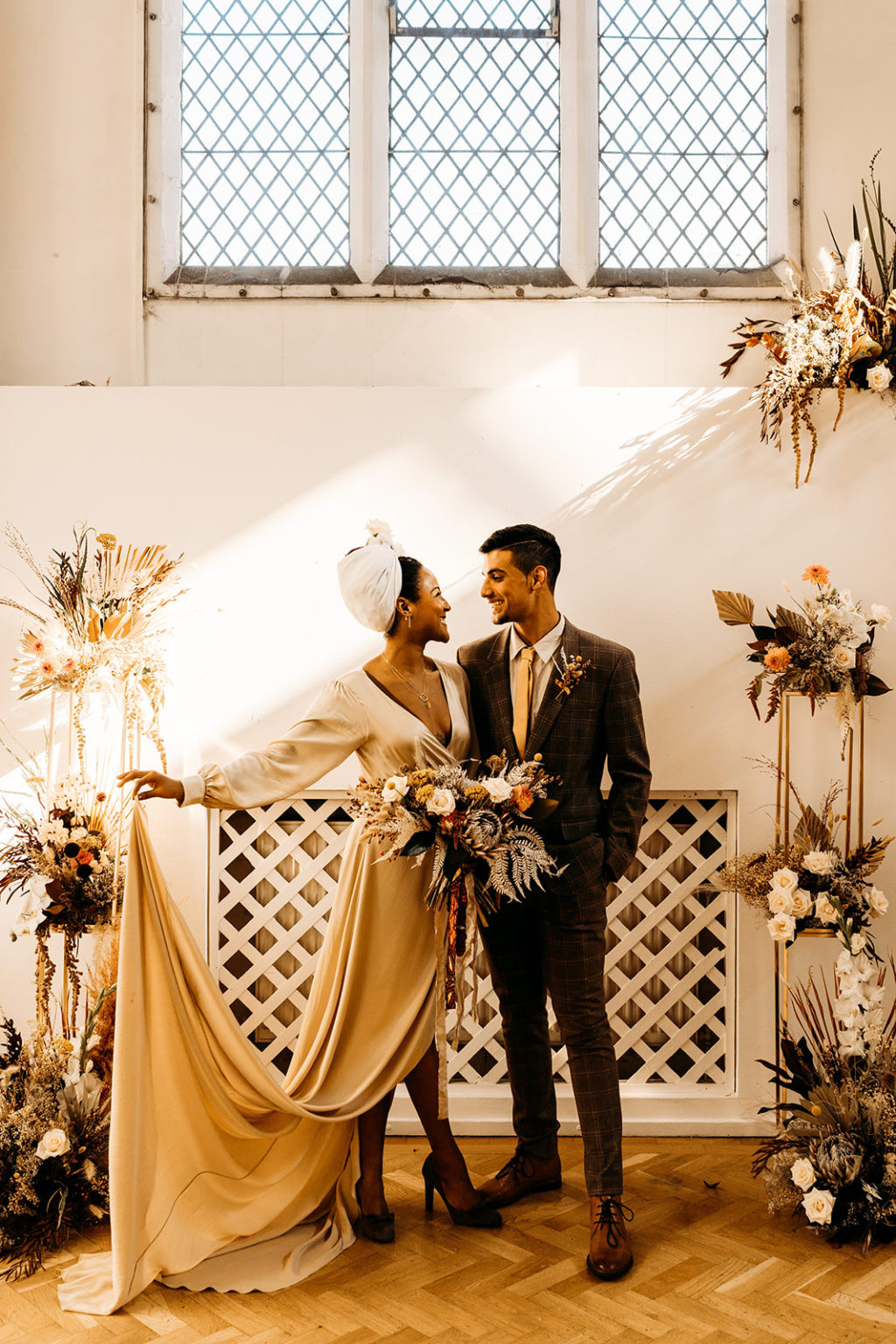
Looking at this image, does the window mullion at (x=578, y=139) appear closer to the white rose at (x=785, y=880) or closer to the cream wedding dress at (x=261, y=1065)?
the cream wedding dress at (x=261, y=1065)

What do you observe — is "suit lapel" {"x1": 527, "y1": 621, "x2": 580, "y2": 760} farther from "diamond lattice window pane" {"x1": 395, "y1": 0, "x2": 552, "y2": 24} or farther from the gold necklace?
"diamond lattice window pane" {"x1": 395, "y1": 0, "x2": 552, "y2": 24}

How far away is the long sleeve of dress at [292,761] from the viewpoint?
2.67 metres

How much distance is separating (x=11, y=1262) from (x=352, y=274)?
11.9 ft

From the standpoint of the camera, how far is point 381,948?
2844 mm

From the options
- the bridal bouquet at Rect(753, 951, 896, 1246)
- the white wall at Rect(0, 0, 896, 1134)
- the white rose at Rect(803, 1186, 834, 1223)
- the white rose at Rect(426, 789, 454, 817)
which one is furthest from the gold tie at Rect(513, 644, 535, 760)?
the white rose at Rect(803, 1186, 834, 1223)

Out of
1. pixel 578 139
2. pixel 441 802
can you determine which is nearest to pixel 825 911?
pixel 441 802

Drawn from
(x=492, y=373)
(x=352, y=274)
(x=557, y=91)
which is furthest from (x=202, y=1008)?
(x=557, y=91)

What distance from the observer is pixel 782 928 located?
3.11m

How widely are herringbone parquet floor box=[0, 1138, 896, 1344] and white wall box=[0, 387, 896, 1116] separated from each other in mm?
1250

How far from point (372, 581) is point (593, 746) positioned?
0.79 m

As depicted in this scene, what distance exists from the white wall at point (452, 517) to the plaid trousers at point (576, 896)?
71 centimetres

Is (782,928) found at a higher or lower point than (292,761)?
lower

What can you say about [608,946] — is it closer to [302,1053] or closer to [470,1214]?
[470,1214]

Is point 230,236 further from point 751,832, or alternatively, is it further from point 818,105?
point 751,832
